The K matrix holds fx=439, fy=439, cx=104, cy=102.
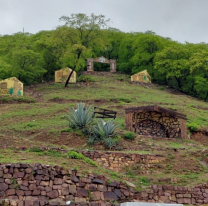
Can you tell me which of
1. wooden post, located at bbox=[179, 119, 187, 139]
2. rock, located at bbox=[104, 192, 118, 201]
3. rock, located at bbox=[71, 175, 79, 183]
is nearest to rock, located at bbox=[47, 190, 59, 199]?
rock, located at bbox=[71, 175, 79, 183]

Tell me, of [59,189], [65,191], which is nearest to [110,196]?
[65,191]

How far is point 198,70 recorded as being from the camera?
170 feet

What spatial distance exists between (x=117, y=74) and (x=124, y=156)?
4329cm

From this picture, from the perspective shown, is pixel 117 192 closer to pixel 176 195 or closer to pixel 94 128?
pixel 176 195

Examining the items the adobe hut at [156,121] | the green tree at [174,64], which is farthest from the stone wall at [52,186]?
the green tree at [174,64]

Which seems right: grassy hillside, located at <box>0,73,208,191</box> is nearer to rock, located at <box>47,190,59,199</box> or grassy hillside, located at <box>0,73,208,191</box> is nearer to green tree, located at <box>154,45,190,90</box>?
rock, located at <box>47,190,59,199</box>

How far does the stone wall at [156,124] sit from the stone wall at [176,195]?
11.5m

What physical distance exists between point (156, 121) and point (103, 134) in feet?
20.7

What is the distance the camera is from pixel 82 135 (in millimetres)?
22172

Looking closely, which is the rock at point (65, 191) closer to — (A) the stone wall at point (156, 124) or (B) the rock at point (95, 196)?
(B) the rock at point (95, 196)

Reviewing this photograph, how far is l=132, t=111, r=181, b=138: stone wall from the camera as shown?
85.6ft

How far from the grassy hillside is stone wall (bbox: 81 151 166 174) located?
0.38 m

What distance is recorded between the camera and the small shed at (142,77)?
5425 cm

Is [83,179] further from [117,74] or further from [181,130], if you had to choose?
[117,74]
